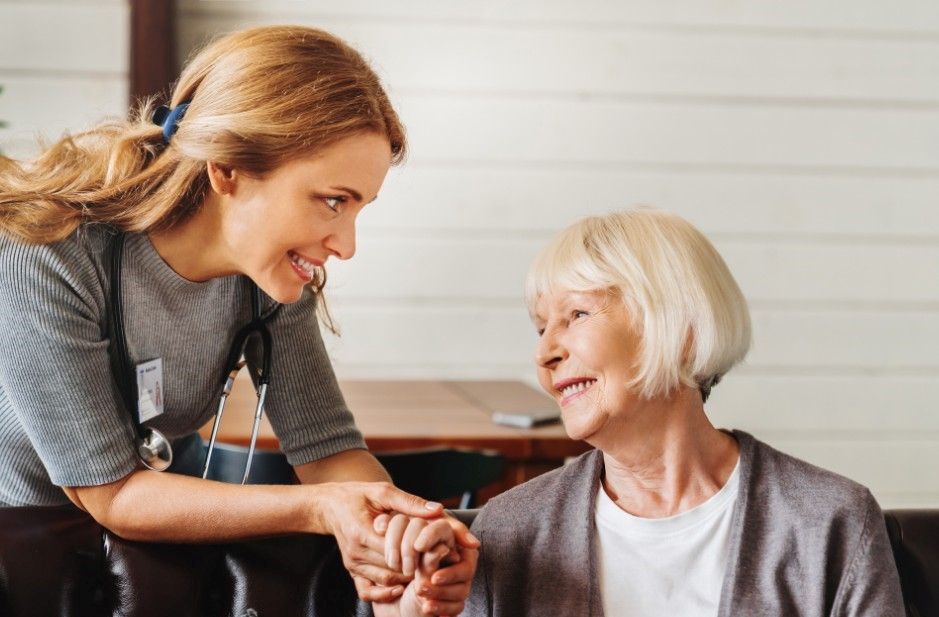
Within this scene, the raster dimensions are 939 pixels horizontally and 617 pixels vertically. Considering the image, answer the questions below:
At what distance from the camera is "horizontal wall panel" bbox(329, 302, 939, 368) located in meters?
3.73

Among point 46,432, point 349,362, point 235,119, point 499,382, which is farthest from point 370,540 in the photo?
point 349,362

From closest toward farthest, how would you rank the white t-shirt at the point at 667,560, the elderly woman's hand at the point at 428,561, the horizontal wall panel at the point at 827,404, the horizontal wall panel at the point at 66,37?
the elderly woman's hand at the point at 428,561 < the white t-shirt at the point at 667,560 < the horizontal wall panel at the point at 66,37 < the horizontal wall panel at the point at 827,404

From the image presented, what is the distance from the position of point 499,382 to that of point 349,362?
0.55m

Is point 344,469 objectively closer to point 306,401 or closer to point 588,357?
point 306,401

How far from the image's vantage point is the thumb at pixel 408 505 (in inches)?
53.6

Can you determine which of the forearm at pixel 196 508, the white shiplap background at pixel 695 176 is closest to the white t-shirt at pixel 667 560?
the forearm at pixel 196 508

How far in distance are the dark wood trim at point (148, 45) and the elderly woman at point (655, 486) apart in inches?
87.1

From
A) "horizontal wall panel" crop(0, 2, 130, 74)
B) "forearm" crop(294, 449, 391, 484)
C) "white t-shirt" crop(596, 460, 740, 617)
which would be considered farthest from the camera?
"horizontal wall panel" crop(0, 2, 130, 74)

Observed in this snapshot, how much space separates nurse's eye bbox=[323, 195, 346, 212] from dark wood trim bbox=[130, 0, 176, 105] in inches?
83.0

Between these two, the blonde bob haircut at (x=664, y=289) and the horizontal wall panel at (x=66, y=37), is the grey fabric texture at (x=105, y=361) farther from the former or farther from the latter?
the horizontal wall panel at (x=66, y=37)

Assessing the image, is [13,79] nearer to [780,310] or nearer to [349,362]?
[349,362]

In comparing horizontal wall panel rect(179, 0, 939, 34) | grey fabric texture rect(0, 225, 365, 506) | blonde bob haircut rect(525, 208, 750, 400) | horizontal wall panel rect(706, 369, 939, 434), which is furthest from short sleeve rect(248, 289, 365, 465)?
horizontal wall panel rect(706, 369, 939, 434)

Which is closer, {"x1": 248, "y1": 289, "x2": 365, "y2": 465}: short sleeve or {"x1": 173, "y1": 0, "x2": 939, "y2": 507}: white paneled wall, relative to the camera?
{"x1": 248, "y1": 289, "x2": 365, "y2": 465}: short sleeve

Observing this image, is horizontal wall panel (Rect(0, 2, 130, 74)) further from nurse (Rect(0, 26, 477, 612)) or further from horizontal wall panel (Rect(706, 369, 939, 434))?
horizontal wall panel (Rect(706, 369, 939, 434))
